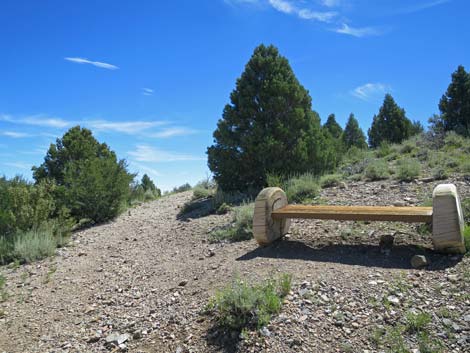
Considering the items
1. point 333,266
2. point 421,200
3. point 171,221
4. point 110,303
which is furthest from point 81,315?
point 421,200

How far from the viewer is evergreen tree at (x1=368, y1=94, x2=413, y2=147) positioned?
19297 millimetres

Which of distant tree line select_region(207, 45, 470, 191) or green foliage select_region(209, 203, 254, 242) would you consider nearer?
green foliage select_region(209, 203, 254, 242)

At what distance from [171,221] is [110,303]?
158 inches

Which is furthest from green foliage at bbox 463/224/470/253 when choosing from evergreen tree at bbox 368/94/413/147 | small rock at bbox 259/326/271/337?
evergreen tree at bbox 368/94/413/147

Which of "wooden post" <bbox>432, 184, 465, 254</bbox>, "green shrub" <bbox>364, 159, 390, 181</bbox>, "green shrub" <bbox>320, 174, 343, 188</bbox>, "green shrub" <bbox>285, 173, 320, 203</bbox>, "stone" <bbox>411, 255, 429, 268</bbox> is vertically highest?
"green shrub" <bbox>364, 159, 390, 181</bbox>

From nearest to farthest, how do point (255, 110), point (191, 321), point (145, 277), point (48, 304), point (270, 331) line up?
1. point (270, 331)
2. point (191, 321)
3. point (48, 304)
4. point (145, 277)
5. point (255, 110)

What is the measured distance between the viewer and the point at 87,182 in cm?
929

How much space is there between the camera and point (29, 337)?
406 cm

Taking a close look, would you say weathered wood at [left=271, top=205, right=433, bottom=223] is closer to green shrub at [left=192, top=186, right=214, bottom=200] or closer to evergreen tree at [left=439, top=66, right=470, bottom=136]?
green shrub at [left=192, top=186, right=214, bottom=200]

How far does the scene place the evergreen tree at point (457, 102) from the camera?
16.4 meters

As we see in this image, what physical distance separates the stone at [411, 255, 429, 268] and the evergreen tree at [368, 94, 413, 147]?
16.3 meters

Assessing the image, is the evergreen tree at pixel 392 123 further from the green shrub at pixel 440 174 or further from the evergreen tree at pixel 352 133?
the green shrub at pixel 440 174

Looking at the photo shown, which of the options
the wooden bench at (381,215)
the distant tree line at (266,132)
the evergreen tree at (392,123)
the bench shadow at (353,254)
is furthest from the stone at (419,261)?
the evergreen tree at (392,123)

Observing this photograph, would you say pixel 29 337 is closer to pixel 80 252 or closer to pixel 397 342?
pixel 80 252
